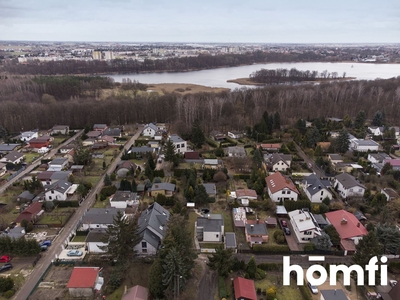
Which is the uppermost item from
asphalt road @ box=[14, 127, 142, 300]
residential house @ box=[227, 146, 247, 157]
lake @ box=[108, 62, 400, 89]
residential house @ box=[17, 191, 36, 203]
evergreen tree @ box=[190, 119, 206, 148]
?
lake @ box=[108, 62, 400, 89]

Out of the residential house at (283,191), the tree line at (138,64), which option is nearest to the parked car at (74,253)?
the residential house at (283,191)

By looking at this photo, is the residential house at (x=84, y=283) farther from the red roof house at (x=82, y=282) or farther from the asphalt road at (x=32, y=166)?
the asphalt road at (x=32, y=166)

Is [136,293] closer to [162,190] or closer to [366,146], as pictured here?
[162,190]

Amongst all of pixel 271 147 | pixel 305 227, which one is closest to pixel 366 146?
pixel 271 147

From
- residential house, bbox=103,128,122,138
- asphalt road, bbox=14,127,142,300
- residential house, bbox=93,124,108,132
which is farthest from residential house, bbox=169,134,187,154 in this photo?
residential house, bbox=93,124,108,132

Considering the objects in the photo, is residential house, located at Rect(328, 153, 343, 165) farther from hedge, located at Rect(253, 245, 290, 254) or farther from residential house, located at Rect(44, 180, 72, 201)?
residential house, located at Rect(44, 180, 72, 201)

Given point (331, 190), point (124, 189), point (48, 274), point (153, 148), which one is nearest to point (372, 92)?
point (331, 190)

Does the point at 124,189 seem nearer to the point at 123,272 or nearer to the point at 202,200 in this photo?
the point at 202,200
